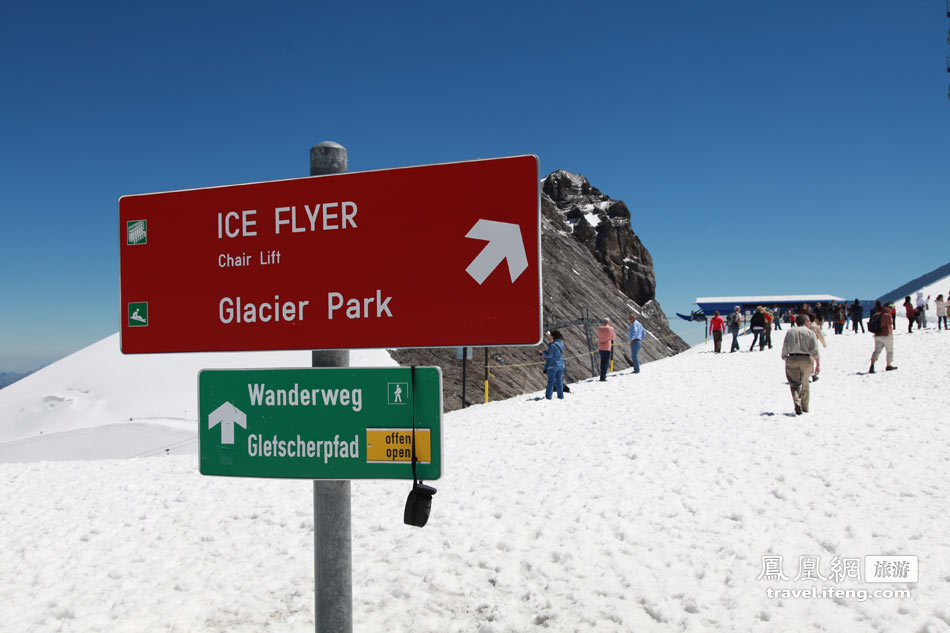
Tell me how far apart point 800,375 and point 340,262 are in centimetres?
1108

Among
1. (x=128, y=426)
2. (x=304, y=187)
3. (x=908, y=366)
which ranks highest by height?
(x=304, y=187)

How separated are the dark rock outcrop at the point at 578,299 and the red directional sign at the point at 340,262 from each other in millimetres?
6291

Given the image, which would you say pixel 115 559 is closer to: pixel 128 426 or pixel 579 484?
pixel 579 484

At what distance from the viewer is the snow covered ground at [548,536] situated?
398cm

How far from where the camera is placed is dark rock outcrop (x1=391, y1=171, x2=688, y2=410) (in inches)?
1018

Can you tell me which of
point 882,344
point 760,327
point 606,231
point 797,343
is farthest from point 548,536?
point 606,231

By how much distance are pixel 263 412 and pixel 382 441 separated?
0.53 meters

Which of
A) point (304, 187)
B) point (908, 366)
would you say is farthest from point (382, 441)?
point (908, 366)

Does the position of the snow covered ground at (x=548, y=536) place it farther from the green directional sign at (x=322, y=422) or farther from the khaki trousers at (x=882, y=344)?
the khaki trousers at (x=882, y=344)

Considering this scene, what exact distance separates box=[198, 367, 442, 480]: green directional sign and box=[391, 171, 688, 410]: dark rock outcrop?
6380mm

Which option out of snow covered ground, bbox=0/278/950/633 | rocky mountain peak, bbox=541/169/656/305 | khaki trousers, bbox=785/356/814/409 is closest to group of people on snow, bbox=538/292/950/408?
khaki trousers, bbox=785/356/814/409

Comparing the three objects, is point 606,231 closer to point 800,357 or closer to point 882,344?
point 882,344

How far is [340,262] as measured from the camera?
2320 millimetres

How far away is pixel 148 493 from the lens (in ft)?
23.3
